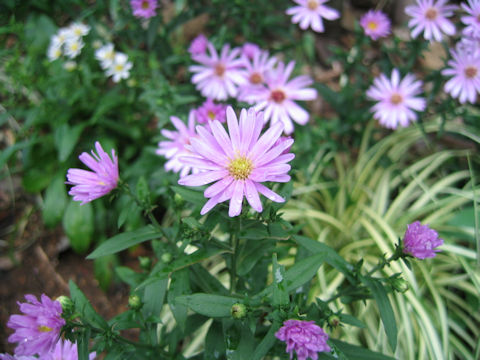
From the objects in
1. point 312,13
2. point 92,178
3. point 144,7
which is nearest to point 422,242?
point 92,178

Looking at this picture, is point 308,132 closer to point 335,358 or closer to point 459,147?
point 459,147

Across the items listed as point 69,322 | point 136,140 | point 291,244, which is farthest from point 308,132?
point 69,322

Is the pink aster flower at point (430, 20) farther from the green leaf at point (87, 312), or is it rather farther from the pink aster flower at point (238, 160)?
the green leaf at point (87, 312)

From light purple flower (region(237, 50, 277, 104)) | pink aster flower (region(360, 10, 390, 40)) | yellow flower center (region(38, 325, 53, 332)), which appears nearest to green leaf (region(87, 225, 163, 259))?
yellow flower center (region(38, 325, 53, 332))

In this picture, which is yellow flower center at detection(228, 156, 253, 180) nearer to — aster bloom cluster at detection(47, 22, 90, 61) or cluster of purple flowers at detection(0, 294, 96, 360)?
cluster of purple flowers at detection(0, 294, 96, 360)

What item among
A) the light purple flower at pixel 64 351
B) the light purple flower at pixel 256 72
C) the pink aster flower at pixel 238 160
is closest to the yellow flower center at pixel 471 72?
the light purple flower at pixel 256 72

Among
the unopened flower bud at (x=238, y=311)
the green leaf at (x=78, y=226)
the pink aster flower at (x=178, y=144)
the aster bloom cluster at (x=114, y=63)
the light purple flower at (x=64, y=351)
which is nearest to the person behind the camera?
the unopened flower bud at (x=238, y=311)
